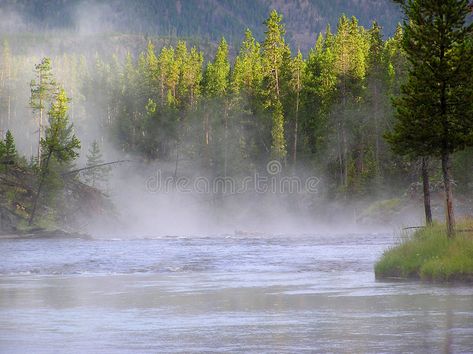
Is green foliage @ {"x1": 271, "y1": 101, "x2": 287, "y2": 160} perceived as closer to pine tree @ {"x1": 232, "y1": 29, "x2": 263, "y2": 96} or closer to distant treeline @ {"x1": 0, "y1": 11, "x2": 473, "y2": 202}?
distant treeline @ {"x1": 0, "y1": 11, "x2": 473, "y2": 202}

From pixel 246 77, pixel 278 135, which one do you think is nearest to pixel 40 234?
pixel 278 135

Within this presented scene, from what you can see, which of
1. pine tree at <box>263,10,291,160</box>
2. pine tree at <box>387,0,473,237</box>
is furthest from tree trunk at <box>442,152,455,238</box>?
pine tree at <box>263,10,291,160</box>

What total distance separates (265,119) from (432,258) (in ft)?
274

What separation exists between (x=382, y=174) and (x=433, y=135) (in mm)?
59217

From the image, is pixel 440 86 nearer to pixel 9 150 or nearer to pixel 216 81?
pixel 9 150

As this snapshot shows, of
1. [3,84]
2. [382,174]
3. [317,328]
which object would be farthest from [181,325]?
[3,84]

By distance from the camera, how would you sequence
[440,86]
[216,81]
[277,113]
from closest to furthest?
1. [440,86]
2. [277,113]
3. [216,81]

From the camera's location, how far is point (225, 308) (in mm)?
20688

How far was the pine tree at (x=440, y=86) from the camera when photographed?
30.6 m

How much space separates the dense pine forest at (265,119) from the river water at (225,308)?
34103 millimetres

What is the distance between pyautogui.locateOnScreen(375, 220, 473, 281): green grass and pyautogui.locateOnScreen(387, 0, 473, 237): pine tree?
164 cm

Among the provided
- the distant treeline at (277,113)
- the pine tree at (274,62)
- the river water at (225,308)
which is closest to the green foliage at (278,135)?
the distant treeline at (277,113)

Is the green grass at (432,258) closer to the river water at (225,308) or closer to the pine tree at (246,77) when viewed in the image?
the river water at (225,308)

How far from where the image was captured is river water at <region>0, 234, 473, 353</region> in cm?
1504
